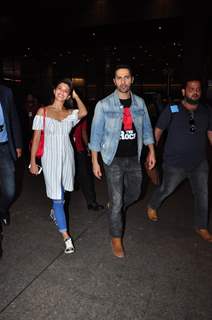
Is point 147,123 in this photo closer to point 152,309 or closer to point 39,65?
point 152,309

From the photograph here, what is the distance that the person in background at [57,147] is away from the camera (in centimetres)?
345

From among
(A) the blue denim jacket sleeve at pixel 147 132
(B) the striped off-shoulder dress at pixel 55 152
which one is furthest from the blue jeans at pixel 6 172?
(A) the blue denim jacket sleeve at pixel 147 132

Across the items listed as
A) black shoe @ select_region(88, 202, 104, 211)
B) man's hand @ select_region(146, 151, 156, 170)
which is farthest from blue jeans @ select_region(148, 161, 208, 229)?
black shoe @ select_region(88, 202, 104, 211)

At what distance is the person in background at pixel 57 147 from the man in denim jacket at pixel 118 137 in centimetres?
30

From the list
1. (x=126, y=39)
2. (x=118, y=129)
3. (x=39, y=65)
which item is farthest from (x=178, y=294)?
(x=39, y=65)

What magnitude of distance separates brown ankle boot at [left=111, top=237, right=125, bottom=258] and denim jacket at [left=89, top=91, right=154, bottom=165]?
0.91 metres

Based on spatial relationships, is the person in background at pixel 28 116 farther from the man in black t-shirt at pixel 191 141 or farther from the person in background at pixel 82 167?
the man in black t-shirt at pixel 191 141

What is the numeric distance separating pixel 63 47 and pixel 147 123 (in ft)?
71.4

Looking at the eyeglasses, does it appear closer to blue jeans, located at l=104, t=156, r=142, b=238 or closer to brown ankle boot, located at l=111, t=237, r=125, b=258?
blue jeans, located at l=104, t=156, r=142, b=238

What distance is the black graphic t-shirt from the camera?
3461 millimetres

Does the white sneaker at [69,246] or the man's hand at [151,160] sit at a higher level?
the man's hand at [151,160]

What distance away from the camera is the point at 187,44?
1675 centimetres

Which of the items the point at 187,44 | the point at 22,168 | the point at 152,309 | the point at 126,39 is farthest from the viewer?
the point at 126,39

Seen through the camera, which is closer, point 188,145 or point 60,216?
point 60,216
